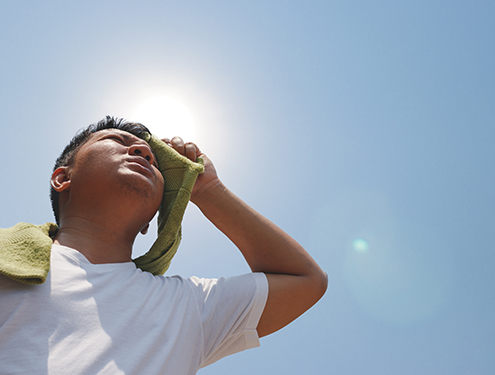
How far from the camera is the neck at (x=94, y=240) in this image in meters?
1.97

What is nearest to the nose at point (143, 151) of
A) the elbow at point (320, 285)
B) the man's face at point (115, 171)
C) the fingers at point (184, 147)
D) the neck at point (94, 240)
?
the man's face at point (115, 171)

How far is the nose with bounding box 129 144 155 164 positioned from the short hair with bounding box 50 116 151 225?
304 mm

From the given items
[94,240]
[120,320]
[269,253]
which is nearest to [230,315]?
[269,253]

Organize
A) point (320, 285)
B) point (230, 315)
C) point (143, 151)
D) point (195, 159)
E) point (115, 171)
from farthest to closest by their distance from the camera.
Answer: point (195, 159) < point (143, 151) < point (320, 285) < point (115, 171) < point (230, 315)

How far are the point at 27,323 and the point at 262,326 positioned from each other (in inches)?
45.9

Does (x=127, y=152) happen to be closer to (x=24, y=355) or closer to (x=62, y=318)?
(x=62, y=318)

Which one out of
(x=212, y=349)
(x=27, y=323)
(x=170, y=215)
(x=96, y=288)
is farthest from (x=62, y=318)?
(x=170, y=215)

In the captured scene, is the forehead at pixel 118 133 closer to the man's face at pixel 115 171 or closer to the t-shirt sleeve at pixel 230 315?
the man's face at pixel 115 171

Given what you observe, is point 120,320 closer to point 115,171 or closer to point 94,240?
point 94,240

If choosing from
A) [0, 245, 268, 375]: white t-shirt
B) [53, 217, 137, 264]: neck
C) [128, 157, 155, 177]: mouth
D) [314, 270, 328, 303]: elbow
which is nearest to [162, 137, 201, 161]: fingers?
[128, 157, 155, 177]: mouth

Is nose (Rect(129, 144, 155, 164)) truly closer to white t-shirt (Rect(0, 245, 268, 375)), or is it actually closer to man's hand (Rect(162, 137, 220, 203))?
man's hand (Rect(162, 137, 220, 203))

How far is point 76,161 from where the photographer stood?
7.41 ft

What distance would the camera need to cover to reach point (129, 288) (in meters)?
1.83

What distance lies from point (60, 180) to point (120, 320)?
1.13 meters
